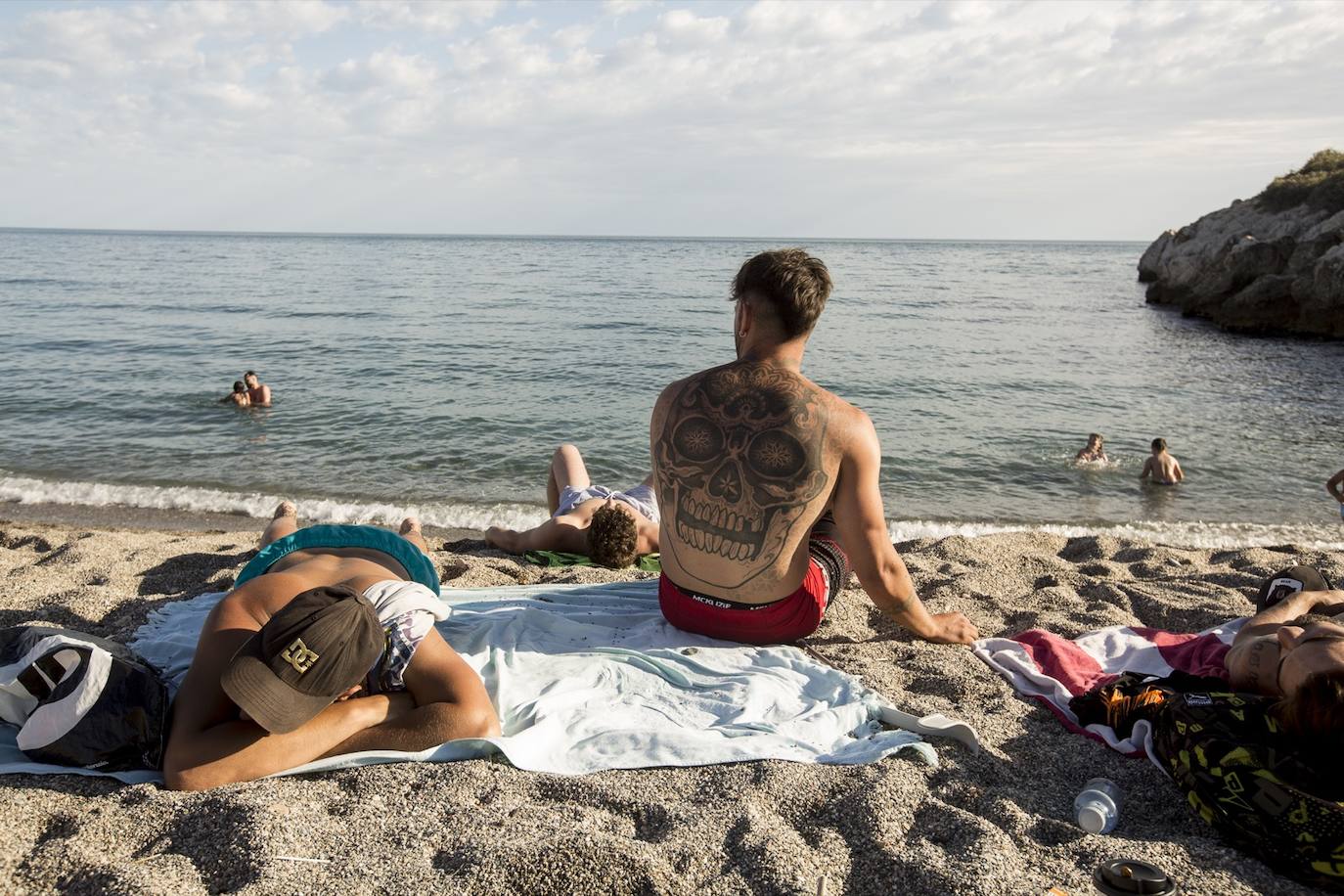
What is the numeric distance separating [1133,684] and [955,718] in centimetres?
86

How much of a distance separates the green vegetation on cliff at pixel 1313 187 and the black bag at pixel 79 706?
30720mm

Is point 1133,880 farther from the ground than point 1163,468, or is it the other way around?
point 1133,880

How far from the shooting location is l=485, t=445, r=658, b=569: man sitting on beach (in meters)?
6.09

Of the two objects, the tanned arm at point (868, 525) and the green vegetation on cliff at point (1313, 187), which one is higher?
the green vegetation on cliff at point (1313, 187)

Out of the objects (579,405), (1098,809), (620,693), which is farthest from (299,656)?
(579,405)

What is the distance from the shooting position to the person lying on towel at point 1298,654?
2.92 meters

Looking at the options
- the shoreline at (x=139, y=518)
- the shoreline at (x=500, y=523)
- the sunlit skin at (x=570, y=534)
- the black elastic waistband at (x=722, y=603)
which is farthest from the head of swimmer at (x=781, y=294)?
the shoreline at (x=139, y=518)

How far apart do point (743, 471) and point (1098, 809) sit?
1.88 metres

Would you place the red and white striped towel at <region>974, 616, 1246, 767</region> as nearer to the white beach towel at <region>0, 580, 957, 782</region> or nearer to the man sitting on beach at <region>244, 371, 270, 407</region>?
the white beach towel at <region>0, 580, 957, 782</region>

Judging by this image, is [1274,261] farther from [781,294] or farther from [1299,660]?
[781,294]

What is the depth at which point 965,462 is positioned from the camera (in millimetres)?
11242

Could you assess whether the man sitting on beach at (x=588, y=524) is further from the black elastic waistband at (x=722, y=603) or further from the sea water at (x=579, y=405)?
the sea water at (x=579, y=405)

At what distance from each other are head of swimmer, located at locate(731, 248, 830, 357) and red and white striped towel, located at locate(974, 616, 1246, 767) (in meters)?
1.88

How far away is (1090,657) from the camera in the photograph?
14.5 ft
